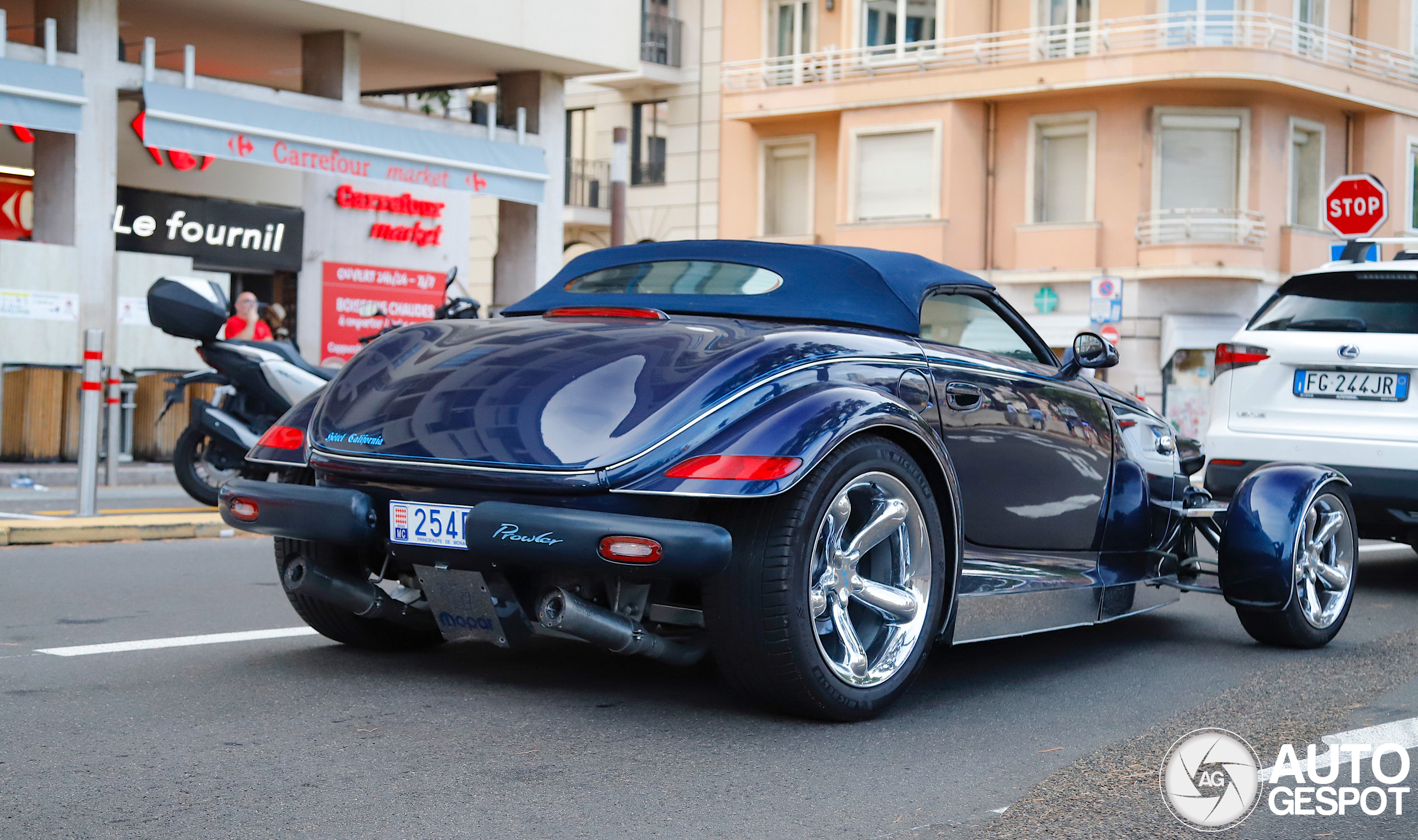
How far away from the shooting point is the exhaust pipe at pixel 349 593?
4789 millimetres

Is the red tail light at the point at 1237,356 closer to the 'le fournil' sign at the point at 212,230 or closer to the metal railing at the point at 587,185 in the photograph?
the 'le fournil' sign at the point at 212,230

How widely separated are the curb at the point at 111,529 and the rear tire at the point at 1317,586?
5630 mm

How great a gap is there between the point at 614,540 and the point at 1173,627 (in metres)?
3.49

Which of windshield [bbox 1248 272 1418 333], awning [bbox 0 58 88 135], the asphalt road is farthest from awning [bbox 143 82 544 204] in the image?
windshield [bbox 1248 272 1418 333]

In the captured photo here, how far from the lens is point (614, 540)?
409cm

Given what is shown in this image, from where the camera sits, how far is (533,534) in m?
4.16

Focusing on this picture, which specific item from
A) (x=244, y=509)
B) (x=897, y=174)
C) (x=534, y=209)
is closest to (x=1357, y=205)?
(x=534, y=209)

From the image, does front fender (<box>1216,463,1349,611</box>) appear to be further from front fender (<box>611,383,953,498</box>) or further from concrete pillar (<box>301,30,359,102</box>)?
concrete pillar (<box>301,30,359,102</box>)

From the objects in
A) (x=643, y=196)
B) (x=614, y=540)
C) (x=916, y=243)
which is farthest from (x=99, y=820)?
(x=643, y=196)

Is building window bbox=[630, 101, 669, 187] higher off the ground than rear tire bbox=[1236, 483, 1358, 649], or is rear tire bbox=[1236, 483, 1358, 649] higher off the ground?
building window bbox=[630, 101, 669, 187]

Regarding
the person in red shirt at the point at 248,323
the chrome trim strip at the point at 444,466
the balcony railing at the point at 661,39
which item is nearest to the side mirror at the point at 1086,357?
the chrome trim strip at the point at 444,466

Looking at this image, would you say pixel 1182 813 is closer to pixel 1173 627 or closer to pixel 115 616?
pixel 1173 627

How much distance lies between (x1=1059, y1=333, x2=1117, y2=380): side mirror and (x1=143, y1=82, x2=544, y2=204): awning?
12.9 meters

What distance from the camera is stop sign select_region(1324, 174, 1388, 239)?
14.1m
